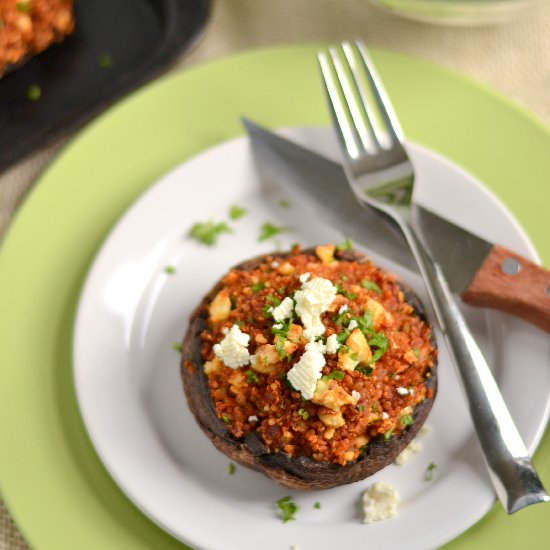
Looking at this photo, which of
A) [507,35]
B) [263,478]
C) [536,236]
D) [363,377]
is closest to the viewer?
[363,377]

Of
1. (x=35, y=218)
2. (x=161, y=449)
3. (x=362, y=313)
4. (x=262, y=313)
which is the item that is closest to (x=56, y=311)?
(x=35, y=218)

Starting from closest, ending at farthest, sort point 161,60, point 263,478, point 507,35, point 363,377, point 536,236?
point 363,377 < point 263,478 < point 536,236 < point 161,60 < point 507,35

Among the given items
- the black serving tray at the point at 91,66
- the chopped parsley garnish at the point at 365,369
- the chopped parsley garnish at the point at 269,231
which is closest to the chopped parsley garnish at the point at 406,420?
the chopped parsley garnish at the point at 365,369

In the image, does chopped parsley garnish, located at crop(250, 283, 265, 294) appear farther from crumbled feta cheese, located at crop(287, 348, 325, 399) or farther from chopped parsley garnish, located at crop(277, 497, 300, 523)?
chopped parsley garnish, located at crop(277, 497, 300, 523)

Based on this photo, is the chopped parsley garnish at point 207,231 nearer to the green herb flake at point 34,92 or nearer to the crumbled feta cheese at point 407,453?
the green herb flake at point 34,92

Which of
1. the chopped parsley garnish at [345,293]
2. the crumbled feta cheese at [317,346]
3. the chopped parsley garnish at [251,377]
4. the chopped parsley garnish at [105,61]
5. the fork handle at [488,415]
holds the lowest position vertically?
the fork handle at [488,415]

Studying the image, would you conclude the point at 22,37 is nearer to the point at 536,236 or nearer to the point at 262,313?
the point at 262,313

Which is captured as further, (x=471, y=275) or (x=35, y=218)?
(x=35, y=218)
